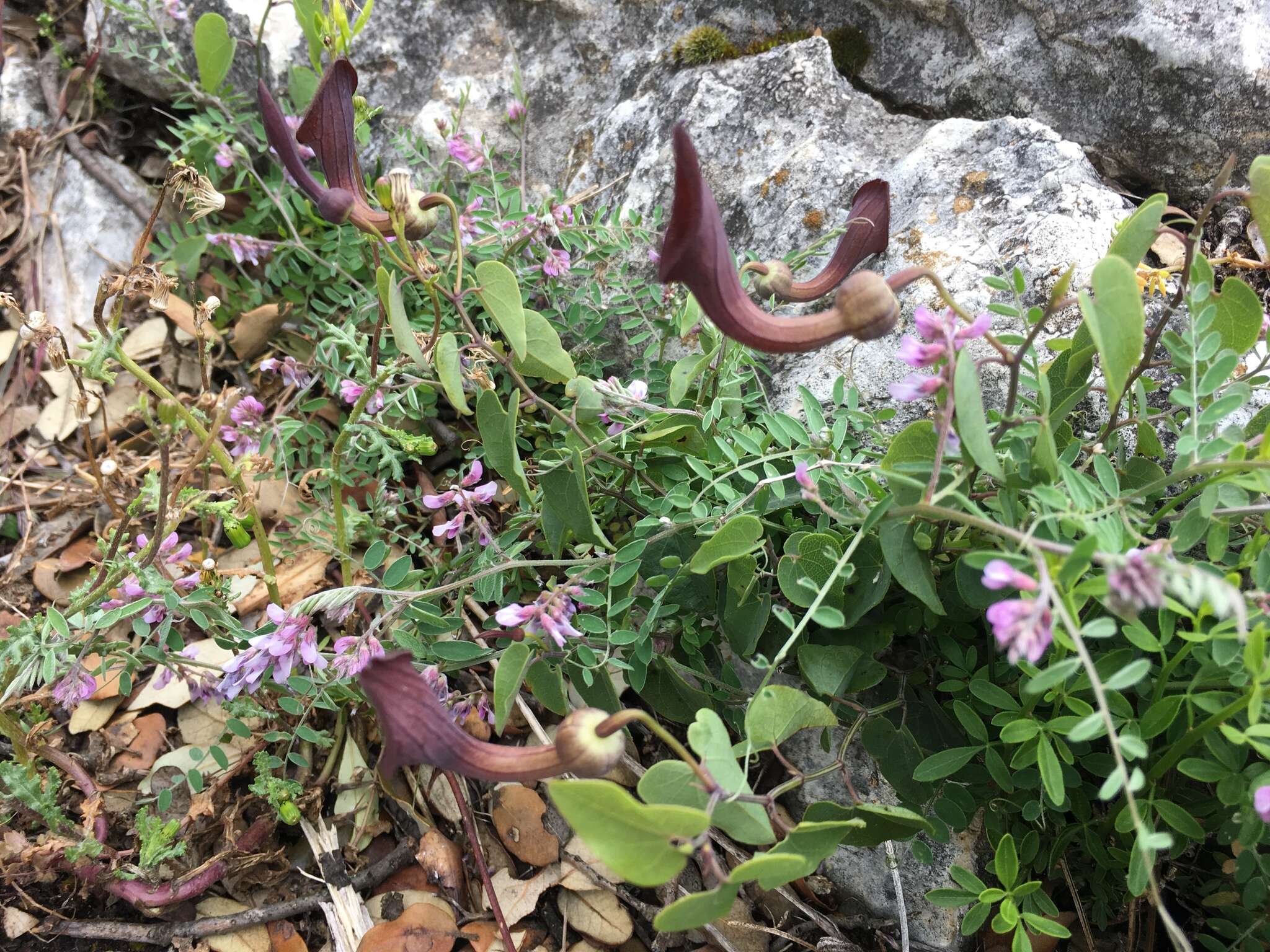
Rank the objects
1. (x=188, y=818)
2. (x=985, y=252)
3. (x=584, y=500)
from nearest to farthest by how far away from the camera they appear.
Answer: (x=584, y=500)
(x=188, y=818)
(x=985, y=252)

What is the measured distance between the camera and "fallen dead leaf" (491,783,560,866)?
5.49 ft

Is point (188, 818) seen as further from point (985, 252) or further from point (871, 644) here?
point (985, 252)

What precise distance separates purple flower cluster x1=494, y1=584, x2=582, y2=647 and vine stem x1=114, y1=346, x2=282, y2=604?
1.72 feet

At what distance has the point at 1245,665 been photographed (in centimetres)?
103

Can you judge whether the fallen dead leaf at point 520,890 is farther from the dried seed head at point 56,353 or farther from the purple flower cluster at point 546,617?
the dried seed head at point 56,353

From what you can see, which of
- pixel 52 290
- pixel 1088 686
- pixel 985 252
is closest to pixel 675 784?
pixel 1088 686

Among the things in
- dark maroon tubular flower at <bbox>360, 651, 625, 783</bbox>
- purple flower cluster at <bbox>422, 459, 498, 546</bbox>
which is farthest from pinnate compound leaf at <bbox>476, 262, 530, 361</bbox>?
dark maroon tubular flower at <bbox>360, 651, 625, 783</bbox>

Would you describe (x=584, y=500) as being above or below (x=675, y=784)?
above

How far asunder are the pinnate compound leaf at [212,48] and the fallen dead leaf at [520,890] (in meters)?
1.91

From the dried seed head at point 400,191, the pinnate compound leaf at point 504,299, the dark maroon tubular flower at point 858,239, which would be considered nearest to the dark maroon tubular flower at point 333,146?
the dried seed head at point 400,191

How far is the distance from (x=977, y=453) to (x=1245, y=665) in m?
0.38

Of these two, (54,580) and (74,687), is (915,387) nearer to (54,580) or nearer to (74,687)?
(74,687)

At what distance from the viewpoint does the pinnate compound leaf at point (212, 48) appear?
202 centimetres

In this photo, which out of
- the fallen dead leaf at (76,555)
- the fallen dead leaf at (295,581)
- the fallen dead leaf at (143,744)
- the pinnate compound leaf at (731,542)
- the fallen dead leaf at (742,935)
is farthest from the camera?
the fallen dead leaf at (76,555)
